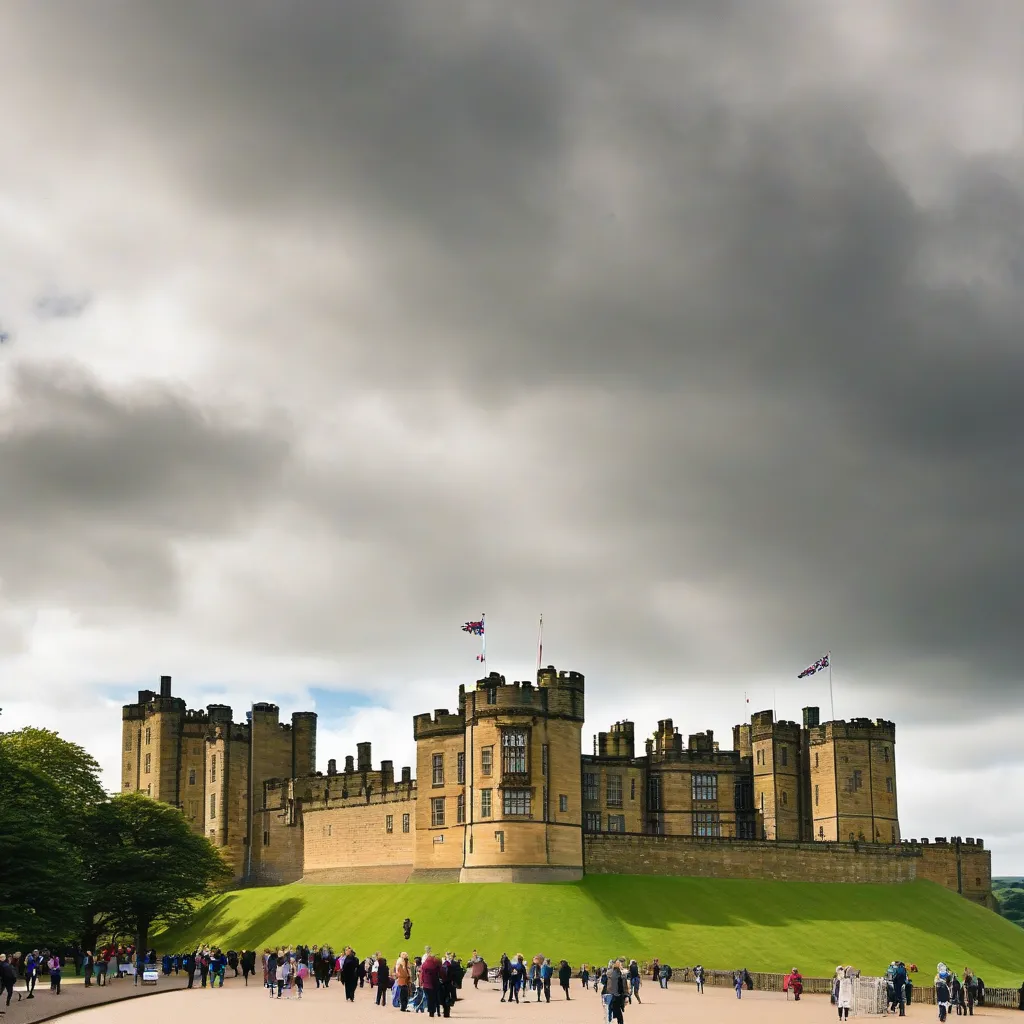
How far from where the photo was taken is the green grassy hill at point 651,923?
74812 mm

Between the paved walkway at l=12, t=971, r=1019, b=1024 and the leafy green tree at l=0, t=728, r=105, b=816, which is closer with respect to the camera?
the paved walkway at l=12, t=971, r=1019, b=1024

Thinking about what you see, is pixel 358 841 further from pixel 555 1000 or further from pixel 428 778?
pixel 555 1000

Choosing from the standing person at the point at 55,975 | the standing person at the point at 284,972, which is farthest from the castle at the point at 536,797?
the standing person at the point at 55,975

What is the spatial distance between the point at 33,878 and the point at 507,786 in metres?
30.1

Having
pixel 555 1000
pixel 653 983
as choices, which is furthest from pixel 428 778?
pixel 555 1000

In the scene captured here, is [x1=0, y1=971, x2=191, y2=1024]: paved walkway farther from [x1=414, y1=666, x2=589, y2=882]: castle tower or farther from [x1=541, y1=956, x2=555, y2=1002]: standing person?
[x1=414, y1=666, x2=589, y2=882]: castle tower

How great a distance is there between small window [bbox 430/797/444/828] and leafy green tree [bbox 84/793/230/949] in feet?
49.6

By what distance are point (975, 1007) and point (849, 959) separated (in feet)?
68.3

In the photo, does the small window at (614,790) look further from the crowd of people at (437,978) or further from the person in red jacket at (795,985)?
the person in red jacket at (795,985)

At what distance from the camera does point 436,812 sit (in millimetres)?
90188

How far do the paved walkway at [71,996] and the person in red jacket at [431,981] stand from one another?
1233cm

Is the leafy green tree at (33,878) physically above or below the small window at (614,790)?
below

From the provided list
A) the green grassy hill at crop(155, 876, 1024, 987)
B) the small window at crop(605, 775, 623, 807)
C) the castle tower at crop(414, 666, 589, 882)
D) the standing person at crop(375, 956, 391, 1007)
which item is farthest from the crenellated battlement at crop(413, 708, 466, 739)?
the standing person at crop(375, 956, 391, 1007)

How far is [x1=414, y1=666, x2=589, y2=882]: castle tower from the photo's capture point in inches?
3346
